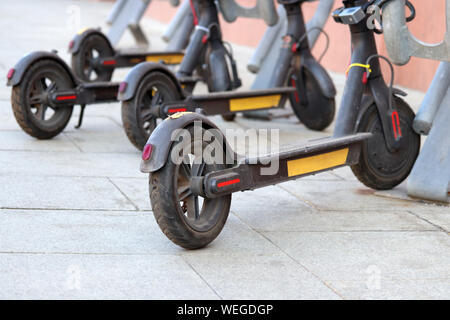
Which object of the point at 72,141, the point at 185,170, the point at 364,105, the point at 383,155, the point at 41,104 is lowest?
the point at 72,141

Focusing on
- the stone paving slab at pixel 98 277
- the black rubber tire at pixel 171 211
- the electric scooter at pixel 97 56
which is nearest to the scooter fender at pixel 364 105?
the black rubber tire at pixel 171 211

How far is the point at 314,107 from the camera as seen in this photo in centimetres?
752

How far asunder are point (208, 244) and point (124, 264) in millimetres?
524

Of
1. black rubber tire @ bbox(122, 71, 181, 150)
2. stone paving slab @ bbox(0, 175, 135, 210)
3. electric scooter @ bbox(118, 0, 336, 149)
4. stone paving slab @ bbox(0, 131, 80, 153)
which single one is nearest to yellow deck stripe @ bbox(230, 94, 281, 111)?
electric scooter @ bbox(118, 0, 336, 149)

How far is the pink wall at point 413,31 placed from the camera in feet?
31.5

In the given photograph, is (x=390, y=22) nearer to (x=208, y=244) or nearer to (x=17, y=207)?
(x=208, y=244)

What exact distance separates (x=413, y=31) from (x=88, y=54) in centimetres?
396

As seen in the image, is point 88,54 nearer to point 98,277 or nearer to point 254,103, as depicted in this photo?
point 254,103

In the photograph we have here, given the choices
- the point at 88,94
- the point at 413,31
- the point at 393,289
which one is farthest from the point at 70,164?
the point at 413,31

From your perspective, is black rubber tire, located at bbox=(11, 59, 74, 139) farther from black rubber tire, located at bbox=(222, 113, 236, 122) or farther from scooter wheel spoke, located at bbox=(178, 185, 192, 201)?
scooter wheel spoke, located at bbox=(178, 185, 192, 201)

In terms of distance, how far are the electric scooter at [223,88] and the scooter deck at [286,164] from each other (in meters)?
1.75

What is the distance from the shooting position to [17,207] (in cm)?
477

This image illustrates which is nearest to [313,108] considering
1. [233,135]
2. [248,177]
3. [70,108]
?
[233,135]

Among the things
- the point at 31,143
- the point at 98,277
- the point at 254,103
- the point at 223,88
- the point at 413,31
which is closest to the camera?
the point at 98,277
